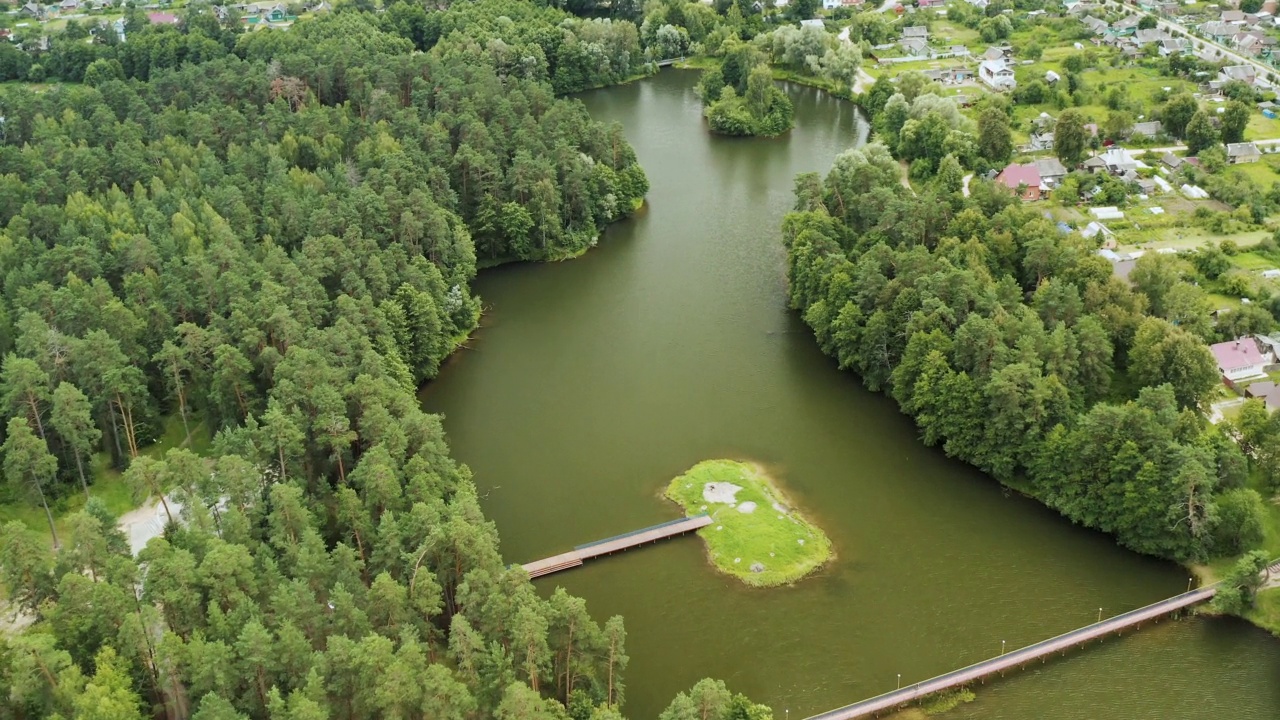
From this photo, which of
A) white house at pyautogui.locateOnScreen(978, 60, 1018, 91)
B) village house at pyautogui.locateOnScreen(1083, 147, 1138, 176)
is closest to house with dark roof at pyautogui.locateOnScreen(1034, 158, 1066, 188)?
village house at pyautogui.locateOnScreen(1083, 147, 1138, 176)

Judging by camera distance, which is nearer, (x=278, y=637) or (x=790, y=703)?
(x=278, y=637)

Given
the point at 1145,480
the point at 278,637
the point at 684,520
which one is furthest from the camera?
the point at 684,520

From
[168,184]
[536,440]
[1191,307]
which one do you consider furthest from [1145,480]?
Result: [168,184]

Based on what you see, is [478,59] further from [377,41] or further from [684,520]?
[684,520]

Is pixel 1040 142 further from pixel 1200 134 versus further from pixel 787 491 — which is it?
pixel 787 491

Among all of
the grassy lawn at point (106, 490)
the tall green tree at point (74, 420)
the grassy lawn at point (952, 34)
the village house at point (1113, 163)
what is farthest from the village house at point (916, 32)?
the tall green tree at point (74, 420)

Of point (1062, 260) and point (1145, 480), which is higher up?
point (1062, 260)

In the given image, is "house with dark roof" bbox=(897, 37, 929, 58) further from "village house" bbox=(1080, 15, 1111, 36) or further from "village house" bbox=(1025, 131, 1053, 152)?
"village house" bbox=(1025, 131, 1053, 152)
